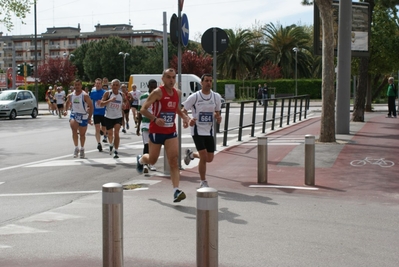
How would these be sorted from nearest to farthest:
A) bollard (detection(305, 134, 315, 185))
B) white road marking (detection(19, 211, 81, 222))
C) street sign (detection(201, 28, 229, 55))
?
white road marking (detection(19, 211, 81, 222)) < bollard (detection(305, 134, 315, 185)) < street sign (detection(201, 28, 229, 55))

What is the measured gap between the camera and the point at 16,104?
1359 inches

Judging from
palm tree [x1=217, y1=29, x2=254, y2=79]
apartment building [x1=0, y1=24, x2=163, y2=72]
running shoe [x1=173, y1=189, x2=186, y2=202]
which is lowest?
running shoe [x1=173, y1=189, x2=186, y2=202]

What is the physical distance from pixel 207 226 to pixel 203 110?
5.35 meters

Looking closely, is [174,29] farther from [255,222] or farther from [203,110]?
[255,222]

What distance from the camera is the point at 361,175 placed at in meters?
11.0

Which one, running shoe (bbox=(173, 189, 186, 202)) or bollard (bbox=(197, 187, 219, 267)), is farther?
running shoe (bbox=(173, 189, 186, 202))

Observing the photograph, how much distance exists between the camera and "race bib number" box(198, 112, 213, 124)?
31.5 ft

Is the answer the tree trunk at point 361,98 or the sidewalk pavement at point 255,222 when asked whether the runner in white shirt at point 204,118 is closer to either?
the sidewalk pavement at point 255,222

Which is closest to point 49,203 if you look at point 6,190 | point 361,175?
point 6,190

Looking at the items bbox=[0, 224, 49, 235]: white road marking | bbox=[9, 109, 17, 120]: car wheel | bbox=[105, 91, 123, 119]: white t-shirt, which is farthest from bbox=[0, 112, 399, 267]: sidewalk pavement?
bbox=[9, 109, 17, 120]: car wheel

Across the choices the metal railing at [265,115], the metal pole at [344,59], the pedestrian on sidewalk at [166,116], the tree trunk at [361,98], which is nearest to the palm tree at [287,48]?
the metal railing at [265,115]

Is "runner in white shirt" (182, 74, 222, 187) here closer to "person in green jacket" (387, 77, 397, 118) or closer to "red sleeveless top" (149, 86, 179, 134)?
"red sleeveless top" (149, 86, 179, 134)

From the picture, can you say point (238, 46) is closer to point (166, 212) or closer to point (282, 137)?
point (282, 137)

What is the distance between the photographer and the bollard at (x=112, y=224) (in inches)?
183
